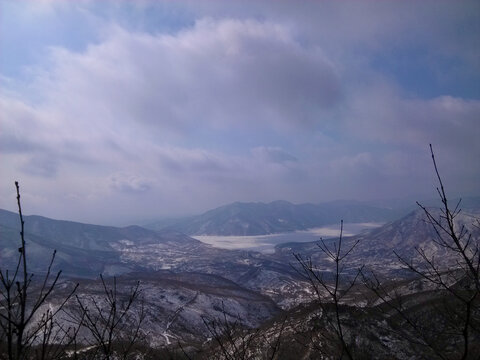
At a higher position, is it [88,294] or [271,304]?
[88,294]

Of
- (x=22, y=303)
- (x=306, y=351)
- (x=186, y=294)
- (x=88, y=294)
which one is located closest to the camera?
(x=22, y=303)

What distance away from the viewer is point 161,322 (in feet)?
287

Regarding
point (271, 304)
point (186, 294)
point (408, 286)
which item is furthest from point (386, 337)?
point (186, 294)

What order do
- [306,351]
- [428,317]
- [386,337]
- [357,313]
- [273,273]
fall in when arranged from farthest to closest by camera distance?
[273,273]
[428,317]
[357,313]
[386,337]
[306,351]

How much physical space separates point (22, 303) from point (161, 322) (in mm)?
92807

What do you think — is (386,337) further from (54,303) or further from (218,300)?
(54,303)

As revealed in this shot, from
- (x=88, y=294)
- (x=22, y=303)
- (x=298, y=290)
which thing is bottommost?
(x=298, y=290)

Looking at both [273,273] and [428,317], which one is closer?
[428,317]

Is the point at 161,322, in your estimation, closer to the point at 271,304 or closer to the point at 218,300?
the point at 218,300

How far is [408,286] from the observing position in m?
80.0

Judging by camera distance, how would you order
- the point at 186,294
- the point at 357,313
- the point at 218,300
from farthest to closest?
1. the point at 186,294
2. the point at 218,300
3. the point at 357,313

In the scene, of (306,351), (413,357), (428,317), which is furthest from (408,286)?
(306,351)

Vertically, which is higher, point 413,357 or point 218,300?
point 413,357

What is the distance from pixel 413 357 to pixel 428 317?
1494cm
